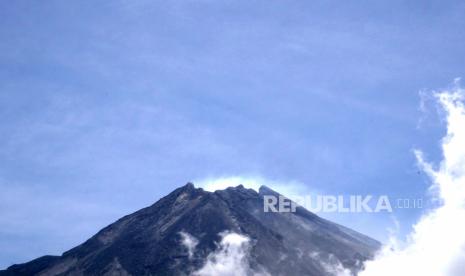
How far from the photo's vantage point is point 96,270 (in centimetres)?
19850

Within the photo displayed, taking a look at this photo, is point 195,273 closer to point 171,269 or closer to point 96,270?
point 171,269

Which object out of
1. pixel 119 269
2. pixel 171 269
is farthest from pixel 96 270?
pixel 171 269

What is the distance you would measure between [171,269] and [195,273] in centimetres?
783

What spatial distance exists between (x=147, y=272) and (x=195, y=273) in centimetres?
1514

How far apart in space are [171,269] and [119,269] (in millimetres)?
16428

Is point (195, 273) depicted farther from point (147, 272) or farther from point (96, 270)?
point (96, 270)

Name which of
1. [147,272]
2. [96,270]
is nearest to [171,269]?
[147,272]

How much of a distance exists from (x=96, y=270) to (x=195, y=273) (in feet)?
103

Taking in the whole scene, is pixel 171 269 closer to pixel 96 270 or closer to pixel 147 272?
pixel 147 272

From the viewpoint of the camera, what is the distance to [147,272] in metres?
197

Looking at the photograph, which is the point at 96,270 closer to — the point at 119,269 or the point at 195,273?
the point at 119,269

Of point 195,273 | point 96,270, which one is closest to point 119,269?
point 96,270

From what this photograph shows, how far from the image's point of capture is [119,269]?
198375 mm
